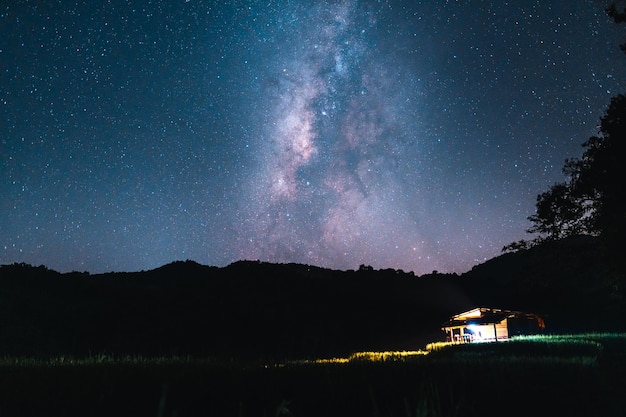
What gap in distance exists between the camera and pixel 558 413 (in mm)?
9414

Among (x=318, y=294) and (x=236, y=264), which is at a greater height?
(x=236, y=264)

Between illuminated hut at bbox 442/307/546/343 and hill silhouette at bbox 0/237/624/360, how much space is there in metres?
12.6

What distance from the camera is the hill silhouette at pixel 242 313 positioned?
52.9 m

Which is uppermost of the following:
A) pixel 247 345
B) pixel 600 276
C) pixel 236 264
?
pixel 236 264

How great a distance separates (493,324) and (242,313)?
3594cm

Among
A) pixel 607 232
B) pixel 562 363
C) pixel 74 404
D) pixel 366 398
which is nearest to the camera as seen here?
pixel 74 404

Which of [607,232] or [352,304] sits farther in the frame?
[352,304]

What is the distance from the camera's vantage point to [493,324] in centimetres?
4297

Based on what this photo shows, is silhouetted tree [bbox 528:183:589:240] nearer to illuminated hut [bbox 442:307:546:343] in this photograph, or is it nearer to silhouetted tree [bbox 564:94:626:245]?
silhouetted tree [bbox 564:94:626:245]

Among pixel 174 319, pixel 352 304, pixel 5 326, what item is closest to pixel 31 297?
pixel 5 326

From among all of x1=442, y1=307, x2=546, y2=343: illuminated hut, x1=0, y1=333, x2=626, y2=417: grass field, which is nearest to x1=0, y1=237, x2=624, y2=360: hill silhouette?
x1=442, y1=307, x2=546, y2=343: illuminated hut

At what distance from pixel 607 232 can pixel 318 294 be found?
5877 cm

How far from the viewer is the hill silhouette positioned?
52.9 metres

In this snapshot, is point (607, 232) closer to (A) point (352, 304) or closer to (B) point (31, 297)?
(A) point (352, 304)
